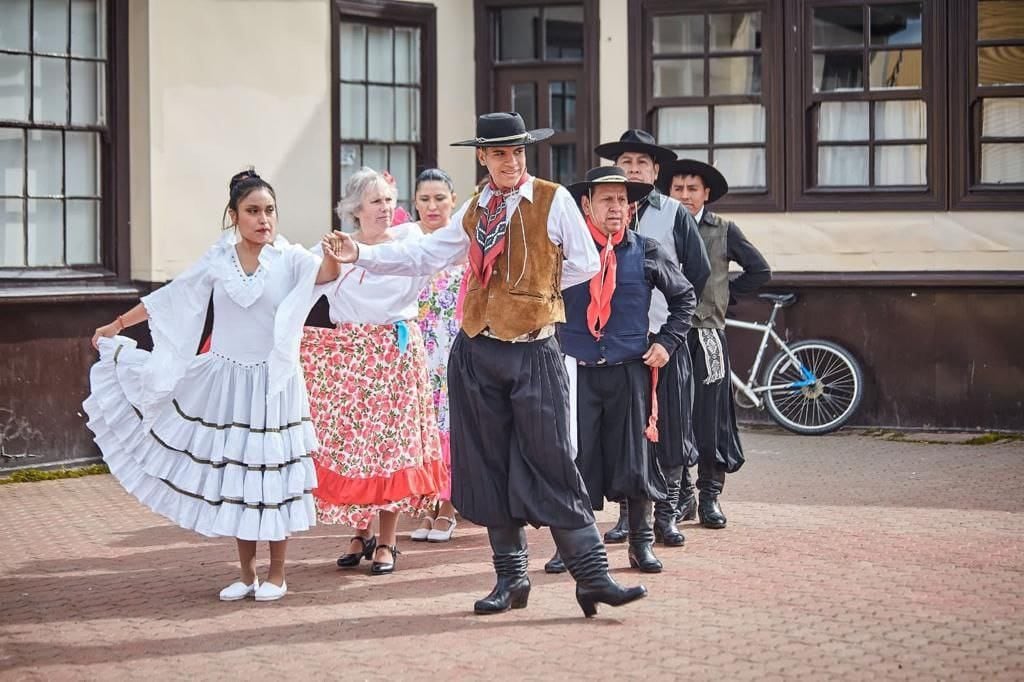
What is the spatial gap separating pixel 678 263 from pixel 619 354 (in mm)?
932

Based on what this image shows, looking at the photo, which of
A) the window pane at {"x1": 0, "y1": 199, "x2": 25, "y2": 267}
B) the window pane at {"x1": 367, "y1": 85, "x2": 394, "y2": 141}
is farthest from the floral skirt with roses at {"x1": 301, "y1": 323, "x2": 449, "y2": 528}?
the window pane at {"x1": 367, "y1": 85, "x2": 394, "y2": 141}

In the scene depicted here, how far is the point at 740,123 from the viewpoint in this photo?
1383 cm

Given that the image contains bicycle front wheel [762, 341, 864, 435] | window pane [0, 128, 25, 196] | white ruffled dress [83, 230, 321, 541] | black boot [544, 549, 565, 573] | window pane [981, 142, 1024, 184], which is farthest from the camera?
window pane [981, 142, 1024, 184]

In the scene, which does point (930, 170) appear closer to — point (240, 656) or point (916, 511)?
point (916, 511)

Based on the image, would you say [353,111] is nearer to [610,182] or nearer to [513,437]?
[610,182]

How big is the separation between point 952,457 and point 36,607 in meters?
7.10

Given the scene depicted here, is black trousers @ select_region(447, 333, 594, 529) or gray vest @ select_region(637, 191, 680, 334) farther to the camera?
gray vest @ select_region(637, 191, 680, 334)

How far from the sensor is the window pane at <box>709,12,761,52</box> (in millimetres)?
13703

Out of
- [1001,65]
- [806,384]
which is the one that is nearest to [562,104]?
[806,384]

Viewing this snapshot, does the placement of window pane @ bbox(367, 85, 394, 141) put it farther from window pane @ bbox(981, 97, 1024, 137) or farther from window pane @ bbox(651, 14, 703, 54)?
window pane @ bbox(981, 97, 1024, 137)

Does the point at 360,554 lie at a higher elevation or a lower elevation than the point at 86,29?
lower

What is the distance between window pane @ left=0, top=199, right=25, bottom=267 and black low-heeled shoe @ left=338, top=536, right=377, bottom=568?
4368 millimetres

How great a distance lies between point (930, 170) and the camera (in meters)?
13.2

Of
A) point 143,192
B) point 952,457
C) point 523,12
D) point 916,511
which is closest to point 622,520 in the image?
point 916,511
